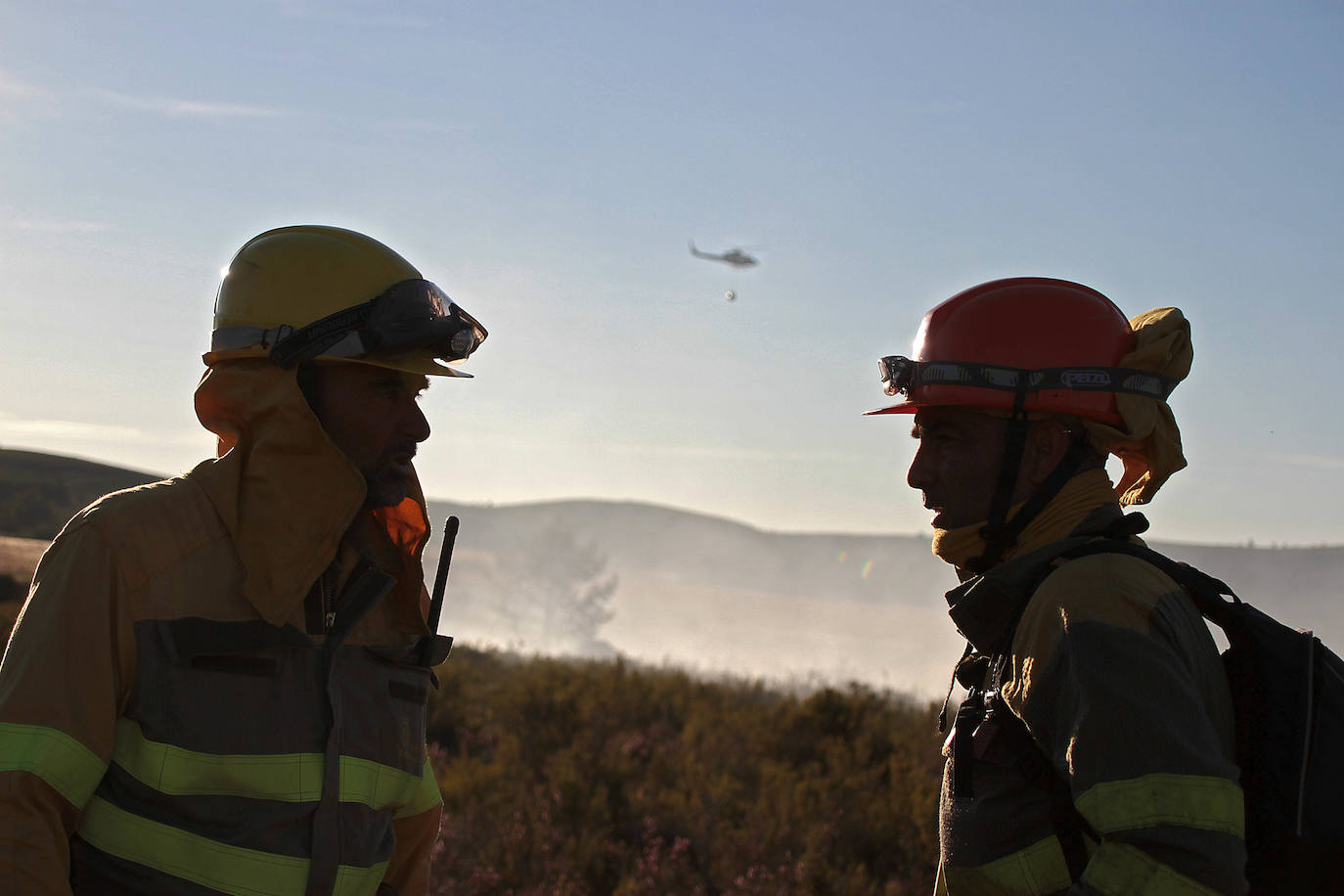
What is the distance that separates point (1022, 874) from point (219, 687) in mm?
1874

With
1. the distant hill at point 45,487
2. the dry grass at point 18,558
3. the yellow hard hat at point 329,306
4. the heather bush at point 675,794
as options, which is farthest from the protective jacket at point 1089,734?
the distant hill at point 45,487

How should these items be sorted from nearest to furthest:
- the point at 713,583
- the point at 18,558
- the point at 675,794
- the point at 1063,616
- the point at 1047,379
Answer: the point at 1063,616, the point at 1047,379, the point at 18,558, the point at 675,794, the point at 713,583

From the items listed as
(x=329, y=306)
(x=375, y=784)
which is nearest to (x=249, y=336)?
(x=329, y=306)

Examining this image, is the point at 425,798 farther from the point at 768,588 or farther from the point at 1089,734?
the point at 768,588

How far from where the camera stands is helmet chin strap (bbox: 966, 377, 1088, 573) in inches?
111

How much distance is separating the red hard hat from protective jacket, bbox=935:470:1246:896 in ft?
0.81

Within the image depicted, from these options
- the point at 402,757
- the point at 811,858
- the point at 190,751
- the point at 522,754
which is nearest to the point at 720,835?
the point at 811,858

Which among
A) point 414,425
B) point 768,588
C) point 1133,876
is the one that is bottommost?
point 1133,876

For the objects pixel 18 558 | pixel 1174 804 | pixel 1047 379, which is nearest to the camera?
pixel 1174 804

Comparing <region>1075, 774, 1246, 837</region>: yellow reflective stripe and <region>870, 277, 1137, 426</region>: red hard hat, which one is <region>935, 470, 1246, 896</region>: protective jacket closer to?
<region>1075, 774, 1246, 837</region>: yellow reflective stripe

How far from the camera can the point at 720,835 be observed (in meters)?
7.96

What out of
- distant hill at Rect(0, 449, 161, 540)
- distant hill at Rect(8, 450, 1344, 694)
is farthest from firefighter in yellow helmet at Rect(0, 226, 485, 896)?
distant hill at Rect(0, 449, 161, 540)

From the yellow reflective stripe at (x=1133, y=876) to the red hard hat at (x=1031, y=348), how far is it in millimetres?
1143

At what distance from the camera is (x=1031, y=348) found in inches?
114
